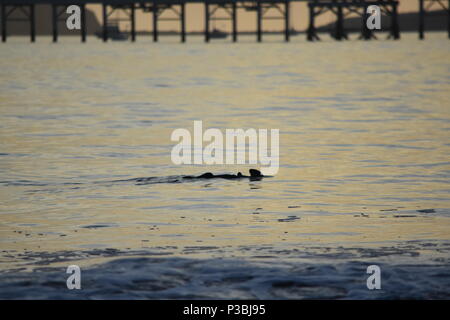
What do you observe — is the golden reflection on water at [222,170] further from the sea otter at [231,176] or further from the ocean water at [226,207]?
the sea otter at [231,176]

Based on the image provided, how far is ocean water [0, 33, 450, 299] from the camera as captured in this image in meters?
11.3

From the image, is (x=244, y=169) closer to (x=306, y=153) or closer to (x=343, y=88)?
(x=306, y=153)

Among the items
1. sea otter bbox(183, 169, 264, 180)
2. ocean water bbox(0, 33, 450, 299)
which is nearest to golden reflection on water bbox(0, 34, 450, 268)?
ocean water bbox(0, 33, 450, 299)

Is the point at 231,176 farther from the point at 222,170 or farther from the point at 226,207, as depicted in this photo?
the point at 226,207

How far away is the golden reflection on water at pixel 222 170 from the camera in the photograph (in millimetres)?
14664

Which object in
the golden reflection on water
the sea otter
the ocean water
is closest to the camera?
the ocean water

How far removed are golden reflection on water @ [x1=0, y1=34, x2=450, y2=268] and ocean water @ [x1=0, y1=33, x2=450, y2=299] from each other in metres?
0.05

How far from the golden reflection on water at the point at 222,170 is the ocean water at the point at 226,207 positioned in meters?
0.05

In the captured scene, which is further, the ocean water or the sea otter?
the sea otter

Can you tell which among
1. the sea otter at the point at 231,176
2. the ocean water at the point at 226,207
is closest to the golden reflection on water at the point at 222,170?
the ocean water at the point at 226,207

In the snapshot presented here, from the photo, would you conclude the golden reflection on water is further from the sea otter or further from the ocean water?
the sea otter

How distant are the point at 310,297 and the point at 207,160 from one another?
13703 mm

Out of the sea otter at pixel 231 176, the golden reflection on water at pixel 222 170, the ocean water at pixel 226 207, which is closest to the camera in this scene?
the ocean water at pixel 226 207

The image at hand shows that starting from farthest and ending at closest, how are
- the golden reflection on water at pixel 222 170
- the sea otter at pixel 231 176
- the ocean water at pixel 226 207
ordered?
the sea otter at pixel 231 176 < the golden reflection on water at pixel 222 170 < the ocean water at pixel 226 207
